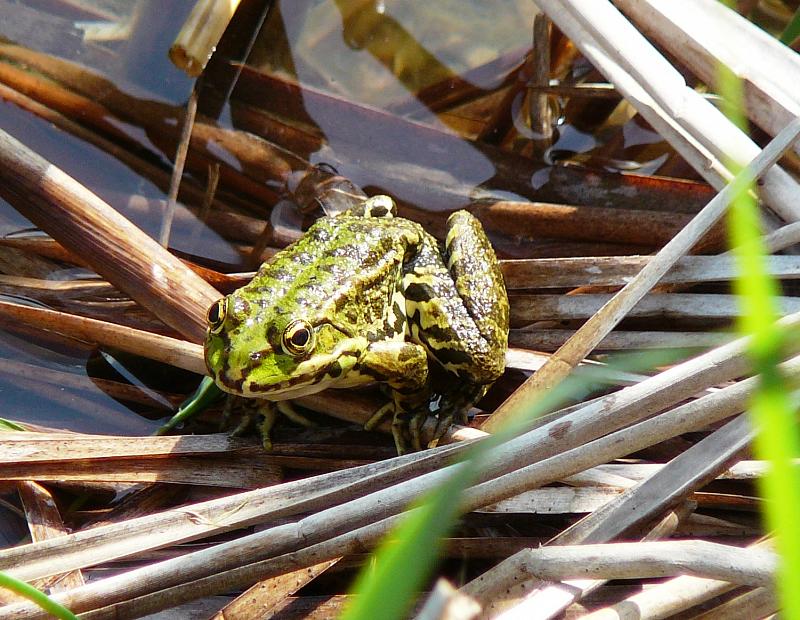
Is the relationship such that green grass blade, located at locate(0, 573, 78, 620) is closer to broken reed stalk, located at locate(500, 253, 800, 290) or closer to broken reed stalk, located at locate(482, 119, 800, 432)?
broken reed stalk, located at locate(482, 119, 800, 432)

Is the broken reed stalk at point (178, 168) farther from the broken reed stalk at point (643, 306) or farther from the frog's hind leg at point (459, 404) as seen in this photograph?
the broken reed stalk at point (643, 306)

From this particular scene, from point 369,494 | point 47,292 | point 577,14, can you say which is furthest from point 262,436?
point 577,14

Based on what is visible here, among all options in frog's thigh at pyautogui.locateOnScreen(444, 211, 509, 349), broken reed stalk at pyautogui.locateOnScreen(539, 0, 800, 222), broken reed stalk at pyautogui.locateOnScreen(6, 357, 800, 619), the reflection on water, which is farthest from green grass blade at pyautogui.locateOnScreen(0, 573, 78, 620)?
broken reed stalk at pyautogui.locateOnScreen(539, 0, 800, 222)

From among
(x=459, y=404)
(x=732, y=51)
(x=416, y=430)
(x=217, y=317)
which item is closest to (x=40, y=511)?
(x=217, y=317)

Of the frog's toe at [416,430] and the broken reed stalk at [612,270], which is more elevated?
the broken reed stalk at [612,270]

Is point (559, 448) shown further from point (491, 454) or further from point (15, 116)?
point (15, 116)

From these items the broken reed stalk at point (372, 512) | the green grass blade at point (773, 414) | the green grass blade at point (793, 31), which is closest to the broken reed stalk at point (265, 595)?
the broken reed stalk at point (372, 512)
